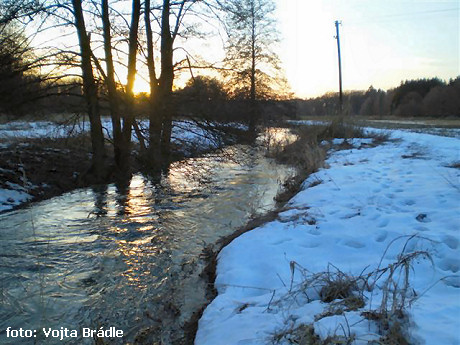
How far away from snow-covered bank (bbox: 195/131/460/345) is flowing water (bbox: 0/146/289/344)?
72 centimetres

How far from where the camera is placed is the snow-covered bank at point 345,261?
2.67 m

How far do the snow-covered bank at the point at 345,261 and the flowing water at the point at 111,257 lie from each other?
2.38 ft

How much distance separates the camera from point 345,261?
13.3ft

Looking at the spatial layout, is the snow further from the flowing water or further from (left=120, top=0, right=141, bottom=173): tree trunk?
(left=120, top=0, right=141, bottom=173): tree trunk

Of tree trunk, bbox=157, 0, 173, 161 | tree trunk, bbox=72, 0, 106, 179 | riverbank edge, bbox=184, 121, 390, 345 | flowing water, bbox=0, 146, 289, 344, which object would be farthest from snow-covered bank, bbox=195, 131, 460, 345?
tree trunk, bbox=72, 0, 106, 179

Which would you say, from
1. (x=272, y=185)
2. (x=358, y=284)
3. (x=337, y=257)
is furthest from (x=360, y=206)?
(x=272, y=185)

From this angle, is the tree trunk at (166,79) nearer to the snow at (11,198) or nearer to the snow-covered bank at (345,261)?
the snow at (11,198)

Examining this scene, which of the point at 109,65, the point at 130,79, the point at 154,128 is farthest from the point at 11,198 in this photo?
the point at 130,79

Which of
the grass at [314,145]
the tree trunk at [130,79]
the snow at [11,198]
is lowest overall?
the snow at [11,198]

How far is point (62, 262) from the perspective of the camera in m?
5.04

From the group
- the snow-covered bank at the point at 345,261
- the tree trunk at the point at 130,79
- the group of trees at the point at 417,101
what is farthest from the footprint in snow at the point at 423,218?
the group of trees at the point at 417,101

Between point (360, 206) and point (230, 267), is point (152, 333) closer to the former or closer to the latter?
point (230, 267)

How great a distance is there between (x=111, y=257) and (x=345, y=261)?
347 centimetres

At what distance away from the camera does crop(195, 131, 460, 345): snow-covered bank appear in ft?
8.76
